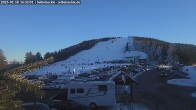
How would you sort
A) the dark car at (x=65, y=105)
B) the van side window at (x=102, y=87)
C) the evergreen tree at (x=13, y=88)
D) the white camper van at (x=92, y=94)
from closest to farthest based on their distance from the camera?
the evergreen tree at (x=13, y=88), the dark car at (x=65, y=105), the white camper van at (x=92, y=94), the van side window at (x=102, y=87)

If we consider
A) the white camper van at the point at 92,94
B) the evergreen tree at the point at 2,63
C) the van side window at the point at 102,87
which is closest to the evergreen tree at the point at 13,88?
the evergreen tree at the point at 2,63

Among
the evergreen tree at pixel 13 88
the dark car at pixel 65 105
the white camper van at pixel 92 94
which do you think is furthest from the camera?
the white camper van at pixel 92 94

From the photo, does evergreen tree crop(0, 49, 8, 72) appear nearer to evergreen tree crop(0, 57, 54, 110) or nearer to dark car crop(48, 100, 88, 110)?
evergreen tree crop(0, 57, 54, 110)

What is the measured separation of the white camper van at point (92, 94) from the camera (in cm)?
2939

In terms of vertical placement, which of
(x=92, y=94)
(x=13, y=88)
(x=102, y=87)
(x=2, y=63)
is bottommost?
(x=92, y=94)

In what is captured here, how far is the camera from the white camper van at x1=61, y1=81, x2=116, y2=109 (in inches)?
1157

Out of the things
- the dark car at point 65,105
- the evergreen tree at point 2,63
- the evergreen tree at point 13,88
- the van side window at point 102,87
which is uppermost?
the evergreen tree at point 2,63

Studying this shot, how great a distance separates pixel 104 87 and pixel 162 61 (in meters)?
124

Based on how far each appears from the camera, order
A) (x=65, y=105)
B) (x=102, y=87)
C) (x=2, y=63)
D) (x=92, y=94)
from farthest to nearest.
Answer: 1. (x=102, y=87)
2. (x=92, y=94)
3. (x=65, y=105)
4. (x=2, y=63)

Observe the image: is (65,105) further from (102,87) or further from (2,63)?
(2,63)

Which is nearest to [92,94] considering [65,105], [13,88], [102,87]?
[102,87]

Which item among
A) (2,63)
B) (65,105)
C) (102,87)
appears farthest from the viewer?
(102,87)

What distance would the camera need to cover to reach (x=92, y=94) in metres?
29.5

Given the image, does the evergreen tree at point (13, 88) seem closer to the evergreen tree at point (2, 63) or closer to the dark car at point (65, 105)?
the evergreen tree at point (2, 63)
